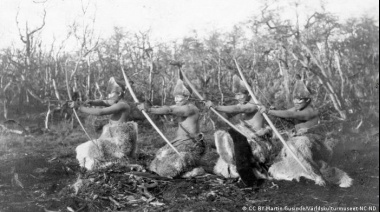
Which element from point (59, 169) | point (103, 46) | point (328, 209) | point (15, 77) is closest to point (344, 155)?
point (328, 209)

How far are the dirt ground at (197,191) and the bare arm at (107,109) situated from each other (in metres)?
1.16

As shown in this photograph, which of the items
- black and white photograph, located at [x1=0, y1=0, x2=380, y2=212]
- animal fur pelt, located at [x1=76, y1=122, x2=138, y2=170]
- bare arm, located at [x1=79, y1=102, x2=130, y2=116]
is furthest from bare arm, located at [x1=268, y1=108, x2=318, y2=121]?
bare arm, located at [x1=79, y1=102, x2=130, y2=116]

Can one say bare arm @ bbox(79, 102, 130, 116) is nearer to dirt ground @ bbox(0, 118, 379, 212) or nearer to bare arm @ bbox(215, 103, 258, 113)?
dirt ground @ bbox(0, 118, 379, 212)

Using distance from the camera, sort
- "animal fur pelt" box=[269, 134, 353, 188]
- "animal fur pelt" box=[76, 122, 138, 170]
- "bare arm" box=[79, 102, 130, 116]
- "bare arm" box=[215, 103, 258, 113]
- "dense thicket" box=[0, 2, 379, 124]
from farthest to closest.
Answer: "bare arm" box=[79, 102, 130, 116]
"animal fur pelt" box=[76, 122, 138, 170]
"bare arm" box=[215, 103, 258, 113]
"dense thicket" box=[0, 2, 379, 124]
"animal fur pelt" box=[269, 134, 353, 188]

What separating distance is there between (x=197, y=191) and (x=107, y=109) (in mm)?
2573

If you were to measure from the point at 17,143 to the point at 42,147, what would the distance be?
2.83 ft

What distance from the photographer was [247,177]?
5613 millimetres

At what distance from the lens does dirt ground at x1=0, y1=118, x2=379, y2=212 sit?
Answer: 15.4 ft

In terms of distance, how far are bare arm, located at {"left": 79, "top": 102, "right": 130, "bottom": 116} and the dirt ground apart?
116cm

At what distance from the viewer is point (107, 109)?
263 inches

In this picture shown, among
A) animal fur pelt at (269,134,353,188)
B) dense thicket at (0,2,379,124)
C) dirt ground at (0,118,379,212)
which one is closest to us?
dirt ground at (0,118,379,212)

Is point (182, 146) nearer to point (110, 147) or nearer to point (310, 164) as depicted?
point (110, 147)

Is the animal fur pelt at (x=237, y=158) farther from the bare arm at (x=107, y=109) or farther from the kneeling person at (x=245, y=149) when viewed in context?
the bare arm at (x=107, y=109)

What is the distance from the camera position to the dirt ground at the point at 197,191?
4.68 m
